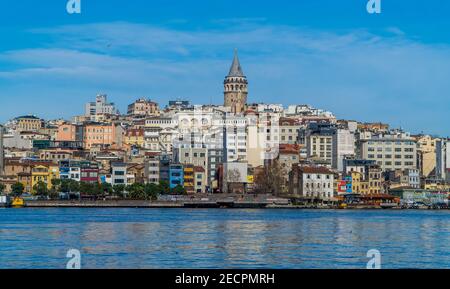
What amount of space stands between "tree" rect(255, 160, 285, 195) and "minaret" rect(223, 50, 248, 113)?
2312 centimetres

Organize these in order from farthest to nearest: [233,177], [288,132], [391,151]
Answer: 1. [288,132]
2. [391,151]
3. [233,177]

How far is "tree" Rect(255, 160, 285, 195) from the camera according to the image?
136ft

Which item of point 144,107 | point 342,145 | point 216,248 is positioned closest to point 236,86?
point 144,107

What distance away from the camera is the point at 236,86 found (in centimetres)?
6675

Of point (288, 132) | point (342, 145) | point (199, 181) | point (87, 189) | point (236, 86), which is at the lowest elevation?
point (87, 189)

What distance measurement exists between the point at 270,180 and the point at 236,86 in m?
25.5

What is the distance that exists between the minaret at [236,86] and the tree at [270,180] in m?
23.1

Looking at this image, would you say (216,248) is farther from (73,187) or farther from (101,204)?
(73,187)

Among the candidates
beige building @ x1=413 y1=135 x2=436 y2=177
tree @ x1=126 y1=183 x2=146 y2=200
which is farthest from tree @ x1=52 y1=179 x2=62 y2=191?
beige building @ x1=413 y1=135 x2=436 y2=177

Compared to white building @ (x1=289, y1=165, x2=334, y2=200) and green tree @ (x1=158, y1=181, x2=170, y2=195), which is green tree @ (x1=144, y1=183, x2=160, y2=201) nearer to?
green tree @ (x1=158, y1=181, x2=170, y2=195)

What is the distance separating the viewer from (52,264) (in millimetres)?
9789

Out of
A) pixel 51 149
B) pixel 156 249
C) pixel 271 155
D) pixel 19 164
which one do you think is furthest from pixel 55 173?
pixel 156 249

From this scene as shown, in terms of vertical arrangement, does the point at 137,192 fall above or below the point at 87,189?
below
